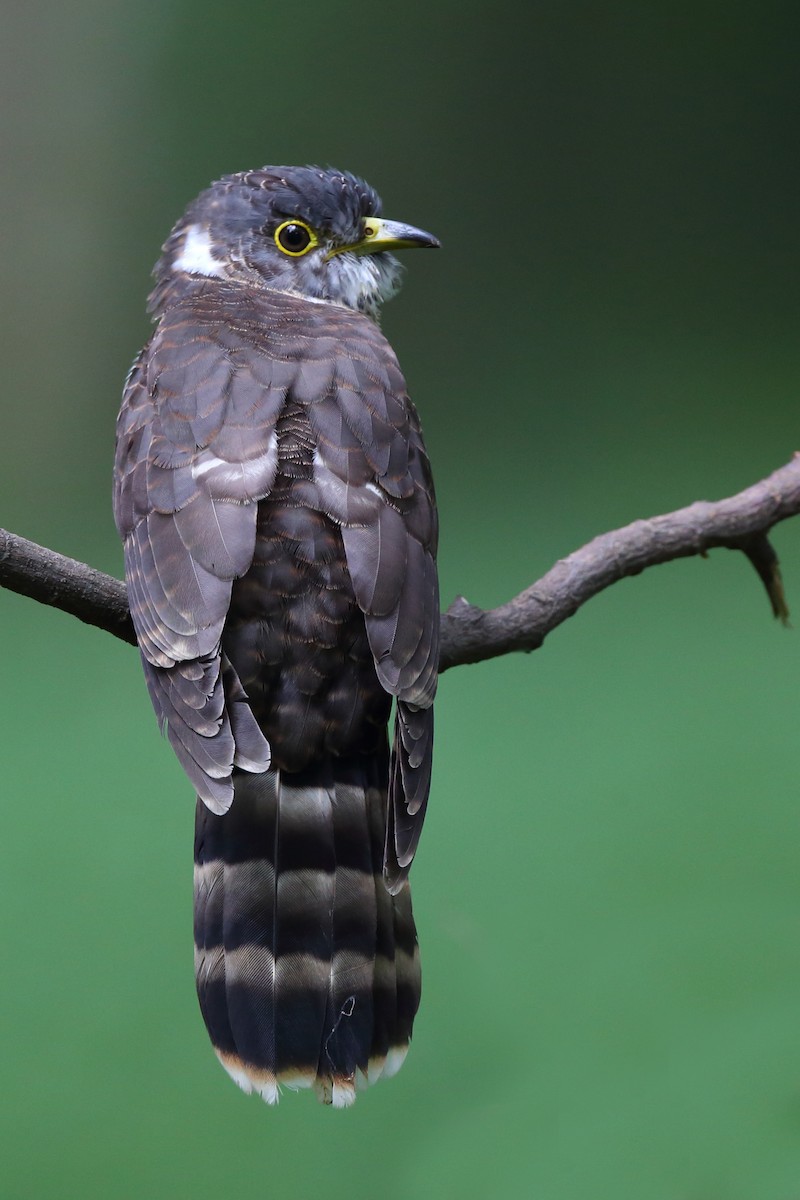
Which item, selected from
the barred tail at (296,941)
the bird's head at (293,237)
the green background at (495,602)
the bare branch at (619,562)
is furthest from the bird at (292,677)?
the green background at (495,602)

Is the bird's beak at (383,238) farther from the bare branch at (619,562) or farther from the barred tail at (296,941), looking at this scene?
the barred tail at (296,941)

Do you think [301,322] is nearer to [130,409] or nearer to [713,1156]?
[130,409]

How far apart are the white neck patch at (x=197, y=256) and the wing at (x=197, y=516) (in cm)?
49

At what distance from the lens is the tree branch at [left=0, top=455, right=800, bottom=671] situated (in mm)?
1999

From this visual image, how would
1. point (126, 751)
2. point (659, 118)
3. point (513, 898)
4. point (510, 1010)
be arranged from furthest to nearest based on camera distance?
point (659, 118) → point (126, 751) → point (513, 898) → point (510, 1010)

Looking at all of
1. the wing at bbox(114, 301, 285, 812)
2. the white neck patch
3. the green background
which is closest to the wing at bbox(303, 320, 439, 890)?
the wing at bbox(114, 301, 285, 812)

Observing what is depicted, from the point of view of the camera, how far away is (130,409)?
7.73ft

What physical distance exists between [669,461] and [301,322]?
2132mm

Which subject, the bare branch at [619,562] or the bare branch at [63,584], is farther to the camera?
the bare branch at [619,562]

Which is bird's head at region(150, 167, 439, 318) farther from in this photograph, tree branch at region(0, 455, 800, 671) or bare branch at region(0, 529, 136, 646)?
bare branch at region(0, 529, 136, 646)

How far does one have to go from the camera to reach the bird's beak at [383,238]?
2.83m

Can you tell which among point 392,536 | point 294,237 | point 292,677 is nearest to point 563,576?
point 392,536

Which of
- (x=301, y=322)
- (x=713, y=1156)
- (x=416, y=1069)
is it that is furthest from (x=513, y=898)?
(x=301, y=322)

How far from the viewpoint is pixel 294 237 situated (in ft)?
9.13
